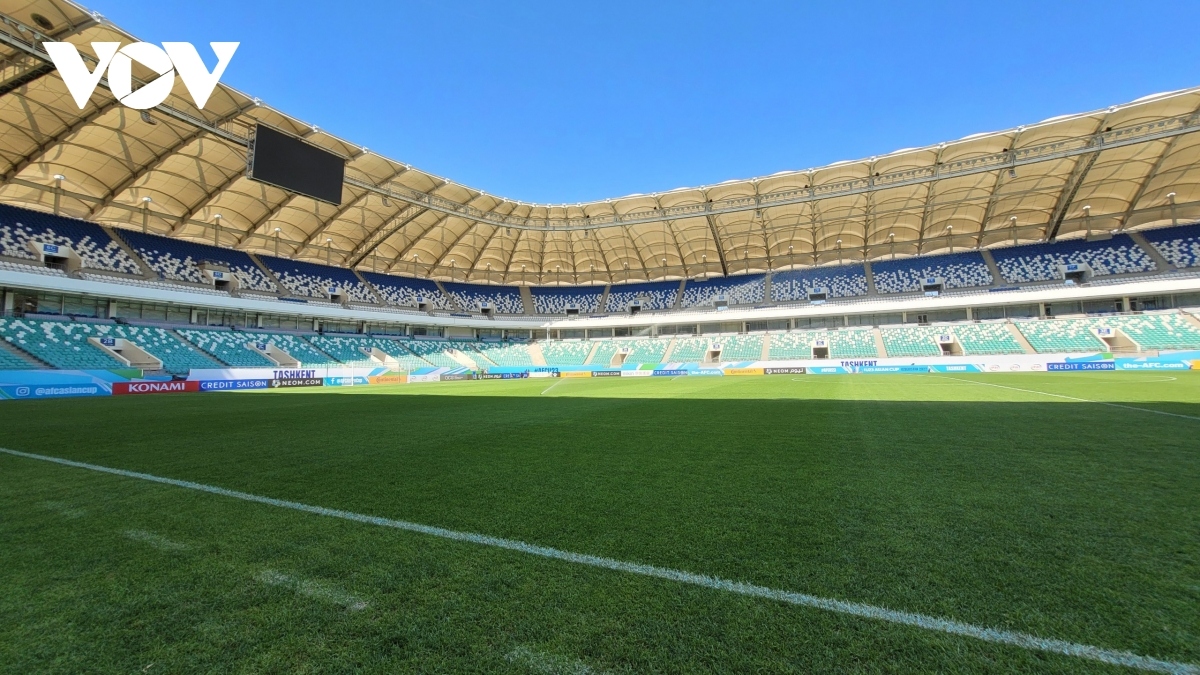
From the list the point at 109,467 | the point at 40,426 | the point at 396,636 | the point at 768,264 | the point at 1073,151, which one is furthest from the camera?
the point at 768,264

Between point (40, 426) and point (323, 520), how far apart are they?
10.5 m

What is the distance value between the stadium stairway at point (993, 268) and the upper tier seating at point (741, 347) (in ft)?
60.2

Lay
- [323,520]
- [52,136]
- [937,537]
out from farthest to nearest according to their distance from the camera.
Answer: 1. [52,136]
2. [323,520]
3. [937,537]

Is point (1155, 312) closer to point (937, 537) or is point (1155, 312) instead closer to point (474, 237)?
point (937, 537)

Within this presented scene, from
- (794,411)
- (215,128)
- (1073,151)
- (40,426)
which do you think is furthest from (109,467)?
(1073,151)

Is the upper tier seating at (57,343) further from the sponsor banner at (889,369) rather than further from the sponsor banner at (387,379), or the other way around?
the sponsor banner at (889,369)

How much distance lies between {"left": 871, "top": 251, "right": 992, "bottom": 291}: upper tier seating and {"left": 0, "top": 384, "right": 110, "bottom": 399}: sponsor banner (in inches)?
2006

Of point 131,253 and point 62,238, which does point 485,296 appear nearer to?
point 131,253

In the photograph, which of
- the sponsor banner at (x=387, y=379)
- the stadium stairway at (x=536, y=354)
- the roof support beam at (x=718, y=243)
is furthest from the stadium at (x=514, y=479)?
the stadium stairway at (x=536, y=354)

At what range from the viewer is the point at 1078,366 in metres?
28.0

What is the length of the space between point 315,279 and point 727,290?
3745 cm

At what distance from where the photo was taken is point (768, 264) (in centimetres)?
4716

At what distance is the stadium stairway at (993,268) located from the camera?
37.8 meters

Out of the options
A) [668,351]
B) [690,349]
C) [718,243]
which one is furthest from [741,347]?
[718,243]
